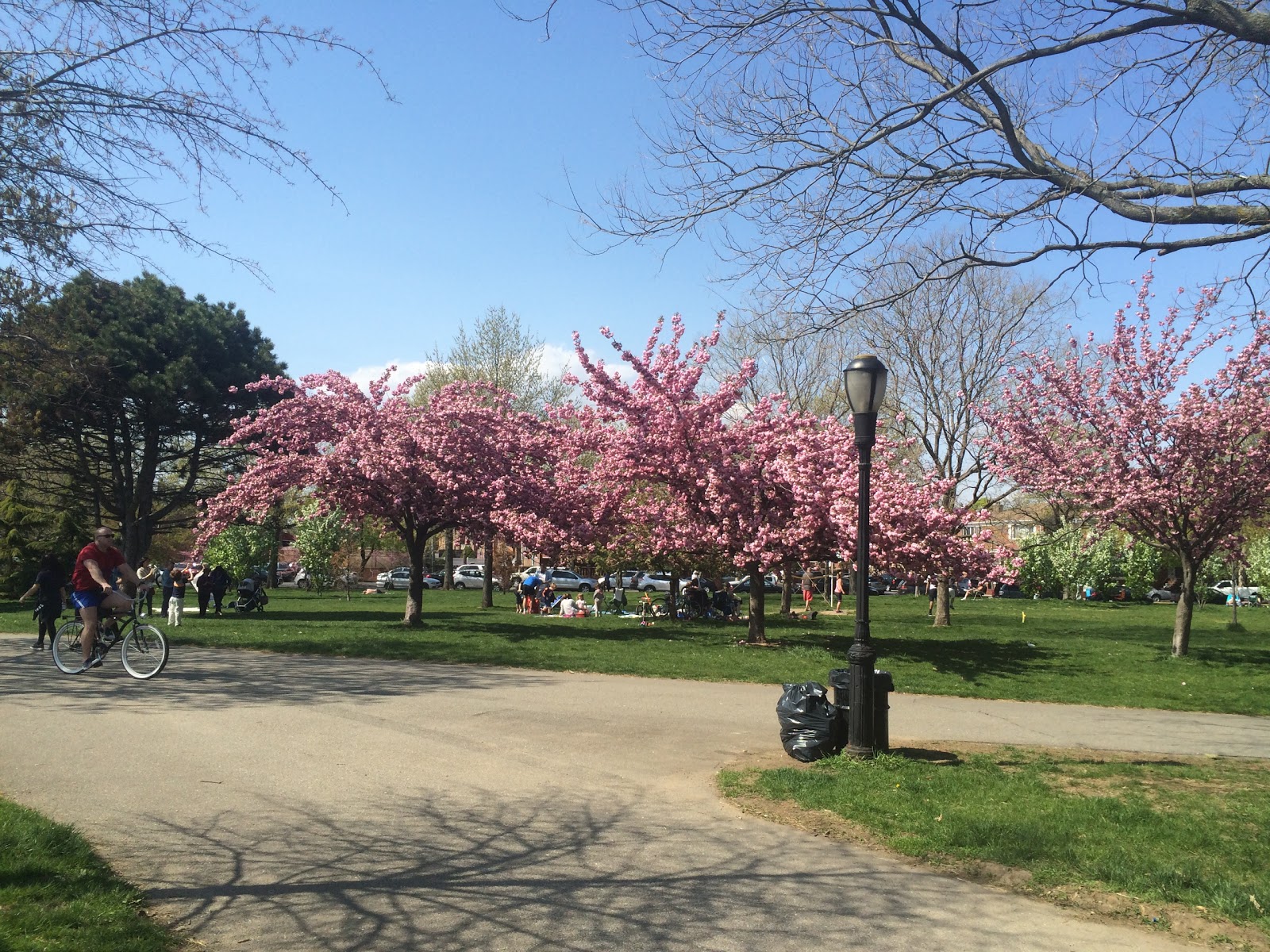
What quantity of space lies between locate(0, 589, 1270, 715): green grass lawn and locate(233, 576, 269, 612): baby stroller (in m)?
0.52

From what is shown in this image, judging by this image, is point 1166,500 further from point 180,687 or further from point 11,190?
point 11,190

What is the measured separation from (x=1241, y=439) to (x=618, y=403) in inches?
479

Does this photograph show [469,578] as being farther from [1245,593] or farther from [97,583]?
[97,583]

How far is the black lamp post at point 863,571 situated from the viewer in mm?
8422

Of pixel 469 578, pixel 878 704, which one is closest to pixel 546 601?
pixel 878 704

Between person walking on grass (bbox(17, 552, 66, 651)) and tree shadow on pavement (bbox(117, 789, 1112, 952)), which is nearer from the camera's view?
tree shadow on pavement (bbox(117, 789, 1112, 952))

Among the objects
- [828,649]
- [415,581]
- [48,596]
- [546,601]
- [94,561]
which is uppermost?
[94,561]

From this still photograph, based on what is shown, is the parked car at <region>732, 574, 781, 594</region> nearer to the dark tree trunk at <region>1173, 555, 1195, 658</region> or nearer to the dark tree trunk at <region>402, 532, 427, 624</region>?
the dark tree trunk at <region>402, 532, 427, 624</region>

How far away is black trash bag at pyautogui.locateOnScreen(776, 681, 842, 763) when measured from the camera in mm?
8516

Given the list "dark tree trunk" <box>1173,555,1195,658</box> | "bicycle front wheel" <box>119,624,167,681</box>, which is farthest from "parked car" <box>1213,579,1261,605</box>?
"bicycle front wheel" <box>119,624,167,681</box>

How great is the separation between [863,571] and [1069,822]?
2965 mm

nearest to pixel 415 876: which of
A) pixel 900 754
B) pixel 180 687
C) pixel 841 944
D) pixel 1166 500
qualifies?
pixel 841 944

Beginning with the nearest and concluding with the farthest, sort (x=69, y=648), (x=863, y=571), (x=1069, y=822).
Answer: (x=1069, y=822) < (x=863, y=571) < (x=69, y=648)

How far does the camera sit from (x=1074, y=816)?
21.5 feet
